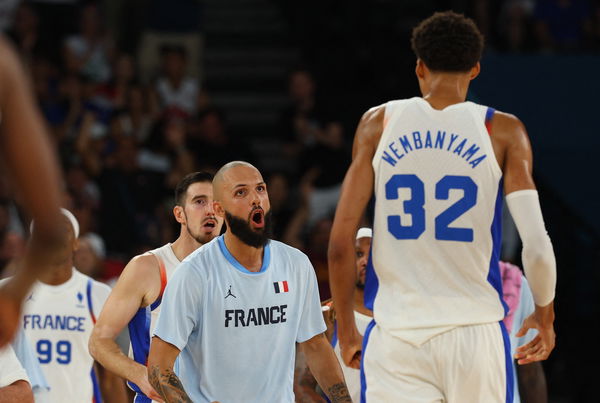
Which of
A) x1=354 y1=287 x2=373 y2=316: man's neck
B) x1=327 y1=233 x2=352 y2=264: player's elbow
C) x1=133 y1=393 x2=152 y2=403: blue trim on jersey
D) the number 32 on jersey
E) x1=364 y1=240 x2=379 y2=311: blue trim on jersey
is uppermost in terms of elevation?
the number 32 on jersey

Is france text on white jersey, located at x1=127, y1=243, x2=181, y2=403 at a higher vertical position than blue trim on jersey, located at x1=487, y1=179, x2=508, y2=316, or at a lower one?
lower

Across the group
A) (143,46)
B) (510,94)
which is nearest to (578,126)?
(510,94)

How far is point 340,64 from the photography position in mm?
14148

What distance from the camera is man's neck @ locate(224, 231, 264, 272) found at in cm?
547

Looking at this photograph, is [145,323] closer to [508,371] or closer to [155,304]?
[155,304]

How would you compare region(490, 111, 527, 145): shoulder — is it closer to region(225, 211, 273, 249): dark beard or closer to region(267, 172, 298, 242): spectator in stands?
region(225, 211, 273, 249): dark beard

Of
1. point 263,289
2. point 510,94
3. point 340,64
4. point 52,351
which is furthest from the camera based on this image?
point 340,64

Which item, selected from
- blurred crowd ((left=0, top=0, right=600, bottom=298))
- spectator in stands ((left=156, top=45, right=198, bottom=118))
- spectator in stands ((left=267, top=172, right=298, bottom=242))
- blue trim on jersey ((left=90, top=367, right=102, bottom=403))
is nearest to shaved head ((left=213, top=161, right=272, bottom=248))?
blue trim on jersey ((left=90, top=367, right=102, bottom=403))

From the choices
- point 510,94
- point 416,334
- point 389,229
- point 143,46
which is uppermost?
point 143,46

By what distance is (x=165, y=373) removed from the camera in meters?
5.03

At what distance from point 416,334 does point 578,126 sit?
770cm

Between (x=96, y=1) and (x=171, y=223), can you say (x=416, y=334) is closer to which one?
(x=171, y=223)

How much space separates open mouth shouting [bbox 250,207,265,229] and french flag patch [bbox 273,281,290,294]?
0.30 m

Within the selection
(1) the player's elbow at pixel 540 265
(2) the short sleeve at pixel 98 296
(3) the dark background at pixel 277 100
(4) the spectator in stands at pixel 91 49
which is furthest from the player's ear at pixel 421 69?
(4) the spectator in stands at pixel 91 49
